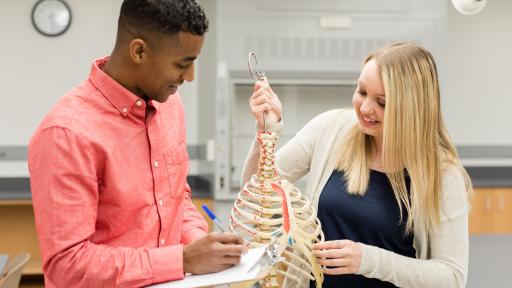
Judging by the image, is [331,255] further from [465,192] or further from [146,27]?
[146,27]

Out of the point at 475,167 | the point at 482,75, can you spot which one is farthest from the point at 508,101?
the point at 475,167

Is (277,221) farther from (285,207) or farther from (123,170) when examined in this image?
(123,170)

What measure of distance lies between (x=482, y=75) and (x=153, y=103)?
4.06m

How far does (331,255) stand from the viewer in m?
1.38

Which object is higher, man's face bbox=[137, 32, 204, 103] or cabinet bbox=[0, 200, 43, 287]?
man's face bbox=[137, 32, 204, 103]

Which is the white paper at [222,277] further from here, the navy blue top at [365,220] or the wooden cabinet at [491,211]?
the wooden cabinet at [491,211]

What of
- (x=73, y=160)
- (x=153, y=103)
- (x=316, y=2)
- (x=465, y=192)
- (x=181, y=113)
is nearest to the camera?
(x=73, y=160)

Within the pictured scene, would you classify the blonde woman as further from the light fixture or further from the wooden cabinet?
the wooden cabinet

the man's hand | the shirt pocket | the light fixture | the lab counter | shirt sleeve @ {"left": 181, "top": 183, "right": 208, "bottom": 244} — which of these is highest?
the light fixture

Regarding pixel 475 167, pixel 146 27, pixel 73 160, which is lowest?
pixel 475 167

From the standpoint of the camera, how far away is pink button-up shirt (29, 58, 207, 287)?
38.8 inches

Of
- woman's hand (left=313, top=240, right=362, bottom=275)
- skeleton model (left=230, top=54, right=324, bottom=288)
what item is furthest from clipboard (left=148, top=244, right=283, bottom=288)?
woman's hand (left=313, top=240, right=362, bottom=275)

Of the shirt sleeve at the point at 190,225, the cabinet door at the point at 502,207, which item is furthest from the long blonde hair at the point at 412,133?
the cabinet door at the point at 502,207

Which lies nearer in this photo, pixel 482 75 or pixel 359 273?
pixel 359 273
